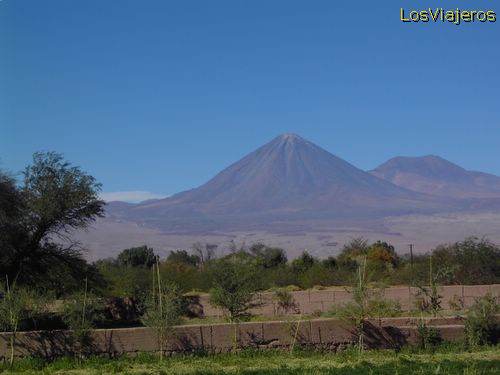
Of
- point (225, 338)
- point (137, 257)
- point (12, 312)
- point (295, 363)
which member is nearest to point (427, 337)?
point (295, 363)

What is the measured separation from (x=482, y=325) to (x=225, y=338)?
536 centimetres

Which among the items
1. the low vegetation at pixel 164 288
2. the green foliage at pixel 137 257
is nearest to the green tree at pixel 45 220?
the low vegetation at pixel 164 288

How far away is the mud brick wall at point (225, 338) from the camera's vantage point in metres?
16.5

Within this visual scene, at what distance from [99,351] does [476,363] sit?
731 centimetres

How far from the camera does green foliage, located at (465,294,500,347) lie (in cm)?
1688

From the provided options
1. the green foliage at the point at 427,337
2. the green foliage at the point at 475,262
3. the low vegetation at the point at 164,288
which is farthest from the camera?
the green foliage at the point at 475,262

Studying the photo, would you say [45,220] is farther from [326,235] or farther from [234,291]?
[326,235]

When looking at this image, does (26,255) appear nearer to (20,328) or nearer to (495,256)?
(20,328)

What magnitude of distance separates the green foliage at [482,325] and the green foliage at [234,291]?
5.02m

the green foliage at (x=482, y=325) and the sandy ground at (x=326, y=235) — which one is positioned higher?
the sandy ground at (x=326, y=235)

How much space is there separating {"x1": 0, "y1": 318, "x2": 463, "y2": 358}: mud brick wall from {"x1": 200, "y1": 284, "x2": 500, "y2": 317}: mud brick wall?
29.7ft

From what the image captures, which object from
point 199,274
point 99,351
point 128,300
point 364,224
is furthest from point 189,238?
point 99,351

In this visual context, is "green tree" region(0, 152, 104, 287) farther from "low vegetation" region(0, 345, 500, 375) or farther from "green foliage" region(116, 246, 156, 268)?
"green foliage" region(116, 246, 156, 268)

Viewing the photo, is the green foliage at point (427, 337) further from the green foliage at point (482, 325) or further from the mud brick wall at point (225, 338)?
the green foliage at point (482, 325)
